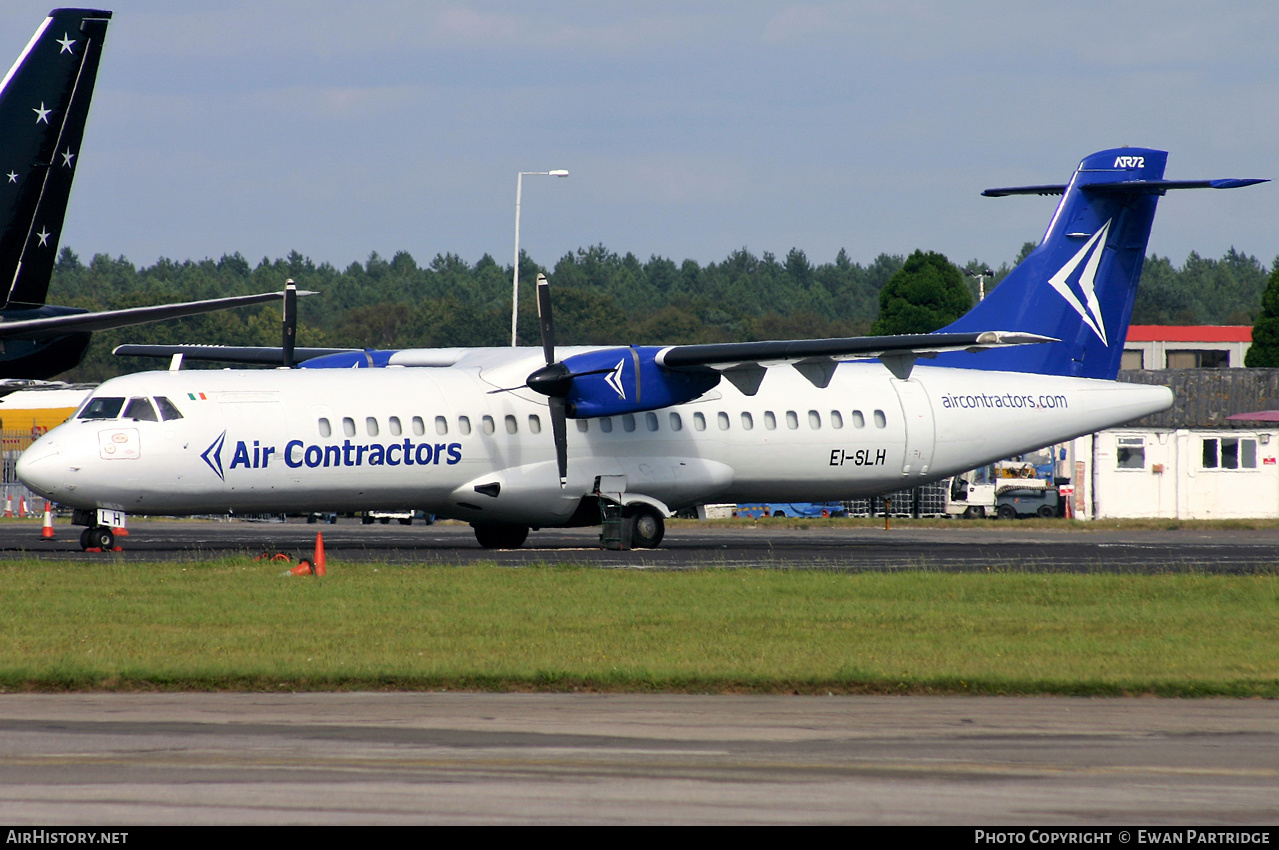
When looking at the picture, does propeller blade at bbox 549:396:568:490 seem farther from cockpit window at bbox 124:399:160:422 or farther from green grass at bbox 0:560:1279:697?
cockpit window at bbox 124:399:160:422

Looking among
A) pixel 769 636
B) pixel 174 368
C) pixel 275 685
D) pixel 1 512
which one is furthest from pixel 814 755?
pixel 1 512

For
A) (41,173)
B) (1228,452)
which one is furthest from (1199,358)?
(41,173)

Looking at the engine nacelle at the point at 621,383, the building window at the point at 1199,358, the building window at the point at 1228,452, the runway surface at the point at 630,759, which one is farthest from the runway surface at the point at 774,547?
the building window at the point at 1199,358

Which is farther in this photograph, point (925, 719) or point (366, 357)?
point (366, 357)

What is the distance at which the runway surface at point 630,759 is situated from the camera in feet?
24.3

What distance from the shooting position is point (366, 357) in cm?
3209

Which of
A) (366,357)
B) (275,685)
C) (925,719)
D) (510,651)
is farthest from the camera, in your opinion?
(366,357)

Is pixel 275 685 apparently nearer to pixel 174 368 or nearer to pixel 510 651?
pixel 510 651

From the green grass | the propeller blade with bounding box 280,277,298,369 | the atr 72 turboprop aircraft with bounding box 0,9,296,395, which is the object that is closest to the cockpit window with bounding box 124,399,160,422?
the atr 72 turboprop aircraft with bounding box 0,9,296,395

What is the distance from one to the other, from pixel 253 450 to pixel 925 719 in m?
17.6

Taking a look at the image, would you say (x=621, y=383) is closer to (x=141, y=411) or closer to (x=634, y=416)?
(x=634, y=416)

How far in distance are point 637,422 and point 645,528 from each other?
2063 mm

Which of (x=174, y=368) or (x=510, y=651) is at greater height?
(x=174, y=368)

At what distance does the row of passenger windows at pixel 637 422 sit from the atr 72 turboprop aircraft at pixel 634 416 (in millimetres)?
37
